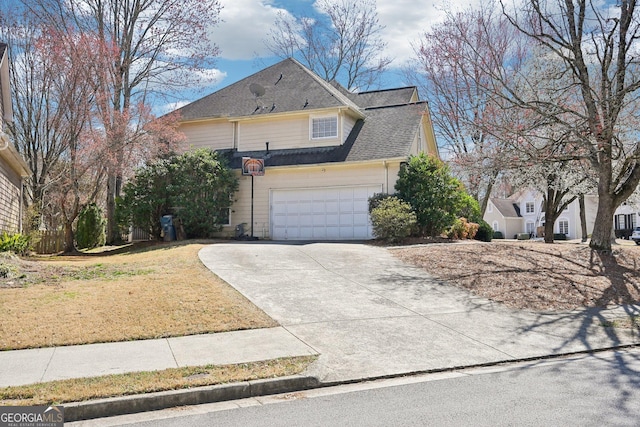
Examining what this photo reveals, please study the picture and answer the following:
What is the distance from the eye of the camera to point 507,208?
5847cm

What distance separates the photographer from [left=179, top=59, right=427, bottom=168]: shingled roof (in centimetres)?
2030

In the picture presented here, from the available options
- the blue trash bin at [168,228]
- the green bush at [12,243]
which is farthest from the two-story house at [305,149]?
the green bush at [12,243]

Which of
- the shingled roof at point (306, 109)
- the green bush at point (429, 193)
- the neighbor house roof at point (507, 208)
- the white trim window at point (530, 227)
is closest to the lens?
the green bush at point (429, 193)

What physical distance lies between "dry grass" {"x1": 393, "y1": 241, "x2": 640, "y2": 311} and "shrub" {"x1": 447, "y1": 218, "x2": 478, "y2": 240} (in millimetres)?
3466

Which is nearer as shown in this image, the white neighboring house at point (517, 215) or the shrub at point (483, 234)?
the shrub at point (483, 234)

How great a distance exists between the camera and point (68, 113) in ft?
64.8

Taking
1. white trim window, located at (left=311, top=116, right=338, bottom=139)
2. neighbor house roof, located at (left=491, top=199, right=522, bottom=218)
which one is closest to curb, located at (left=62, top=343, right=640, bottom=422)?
white trim window, located at (left=311, top=116, right=338, bottom=139)

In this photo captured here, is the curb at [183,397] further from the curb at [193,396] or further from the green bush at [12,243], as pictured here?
the green bush at [12,243]

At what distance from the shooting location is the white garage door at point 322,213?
1973 cm

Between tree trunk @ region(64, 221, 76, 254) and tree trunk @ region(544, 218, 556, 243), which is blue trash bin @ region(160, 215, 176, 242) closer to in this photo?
tree trunk @ region(64, 221, 76, 254)

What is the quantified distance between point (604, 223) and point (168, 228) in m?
15.3

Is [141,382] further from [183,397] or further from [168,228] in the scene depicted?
[168,228]

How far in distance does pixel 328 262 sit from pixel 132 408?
853 centimetres

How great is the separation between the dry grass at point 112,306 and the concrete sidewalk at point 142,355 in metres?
0.34
